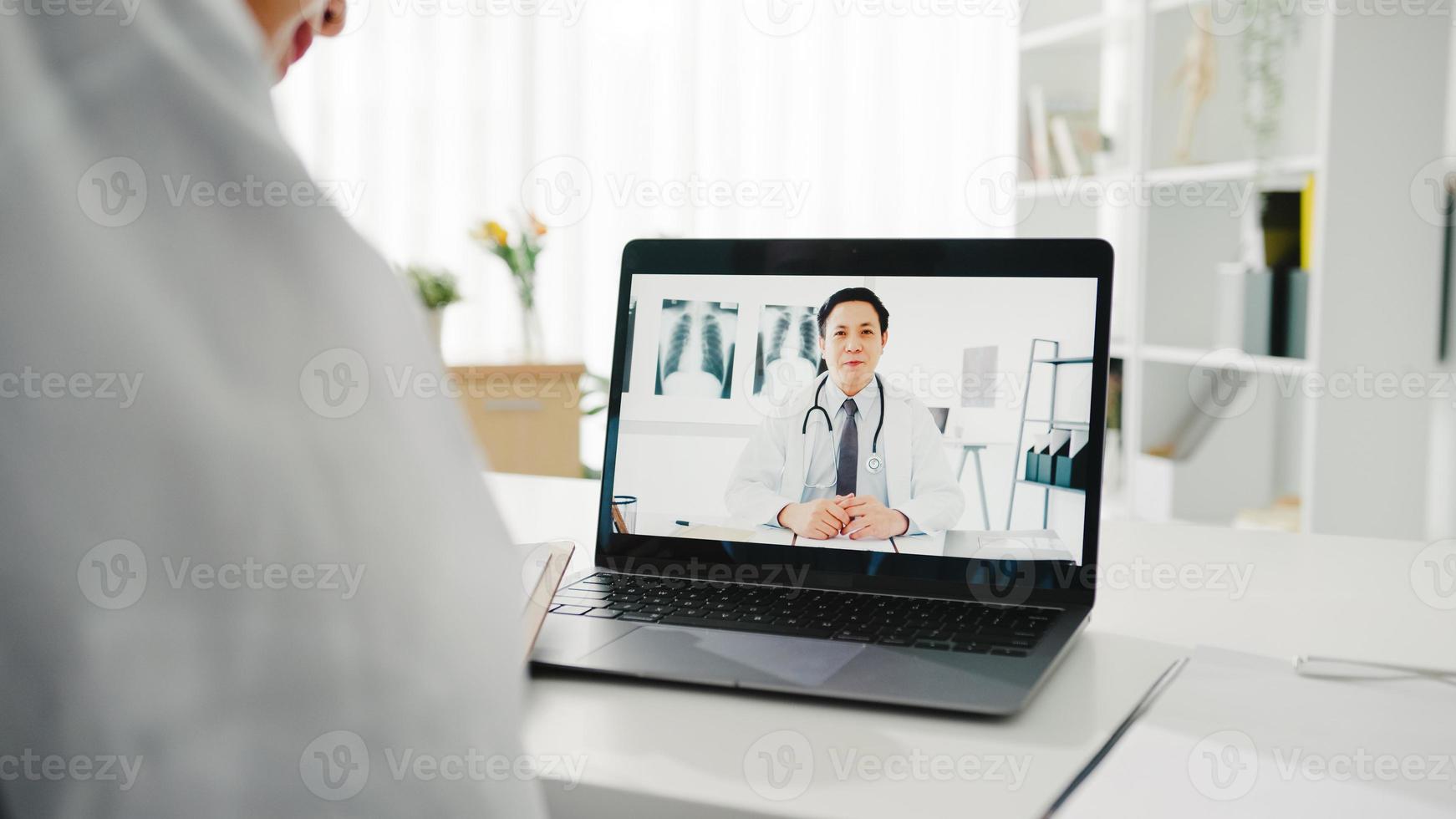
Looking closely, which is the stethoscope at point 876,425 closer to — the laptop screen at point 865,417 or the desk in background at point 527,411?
the laptop screen at point 865,417

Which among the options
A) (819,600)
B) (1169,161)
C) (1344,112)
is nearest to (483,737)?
(819,600)

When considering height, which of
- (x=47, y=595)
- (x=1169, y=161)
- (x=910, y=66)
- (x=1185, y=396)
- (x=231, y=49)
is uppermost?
(x=910, y=66)

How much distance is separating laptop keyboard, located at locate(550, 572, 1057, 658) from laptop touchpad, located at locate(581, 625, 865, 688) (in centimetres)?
2

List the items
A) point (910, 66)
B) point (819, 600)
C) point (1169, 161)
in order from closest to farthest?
point (819, 600), point (1169, 161), point (910, 66)

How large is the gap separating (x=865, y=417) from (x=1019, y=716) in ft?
1.00

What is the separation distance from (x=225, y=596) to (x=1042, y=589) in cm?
67

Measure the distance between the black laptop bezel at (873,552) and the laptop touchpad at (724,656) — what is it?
0.49 feet

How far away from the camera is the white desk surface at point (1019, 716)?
0.49 meters

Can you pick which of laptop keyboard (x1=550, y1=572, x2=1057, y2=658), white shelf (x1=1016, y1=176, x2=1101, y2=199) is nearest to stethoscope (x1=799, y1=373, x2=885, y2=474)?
laptop keyboard (x1=550, y1=572, x2=1057, y2=658)

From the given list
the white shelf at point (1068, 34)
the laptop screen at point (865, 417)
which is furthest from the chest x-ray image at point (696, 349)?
the white shelf at point (1068, 34)

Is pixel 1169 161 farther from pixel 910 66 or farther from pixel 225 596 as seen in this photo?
pixel 225 596

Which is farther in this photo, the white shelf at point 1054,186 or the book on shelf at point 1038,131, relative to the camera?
the book on shelf at point 1038,131

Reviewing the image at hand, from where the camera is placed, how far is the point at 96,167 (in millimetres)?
210

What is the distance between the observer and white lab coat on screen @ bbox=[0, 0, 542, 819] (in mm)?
201
